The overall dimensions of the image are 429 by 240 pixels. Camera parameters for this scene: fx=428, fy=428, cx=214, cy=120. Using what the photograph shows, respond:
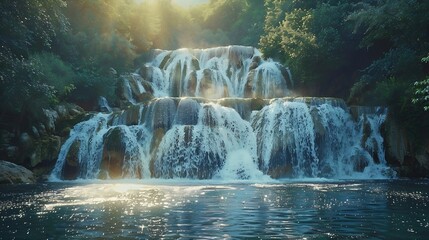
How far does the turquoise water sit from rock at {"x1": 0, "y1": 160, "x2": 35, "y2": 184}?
5.77 metres

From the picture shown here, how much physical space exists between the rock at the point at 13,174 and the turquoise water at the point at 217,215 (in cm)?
577

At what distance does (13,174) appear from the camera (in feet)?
64.1

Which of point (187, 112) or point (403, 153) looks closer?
point (403, 153)

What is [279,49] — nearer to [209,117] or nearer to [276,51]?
[276,51]

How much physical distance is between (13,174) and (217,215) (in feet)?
45.4

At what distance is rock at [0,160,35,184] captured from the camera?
19.0m

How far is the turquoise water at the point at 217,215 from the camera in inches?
294

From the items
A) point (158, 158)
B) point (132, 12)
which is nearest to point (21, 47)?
point (158, 158)

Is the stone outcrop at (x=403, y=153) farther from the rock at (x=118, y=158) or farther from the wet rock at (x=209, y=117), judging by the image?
the rock at (x=118, y=158)

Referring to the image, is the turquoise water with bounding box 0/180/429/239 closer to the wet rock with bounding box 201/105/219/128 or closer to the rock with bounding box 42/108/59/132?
the wet rock with bounding box 201/105/219/128

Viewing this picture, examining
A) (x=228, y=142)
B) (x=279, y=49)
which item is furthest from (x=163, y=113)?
(x=279, y=49)

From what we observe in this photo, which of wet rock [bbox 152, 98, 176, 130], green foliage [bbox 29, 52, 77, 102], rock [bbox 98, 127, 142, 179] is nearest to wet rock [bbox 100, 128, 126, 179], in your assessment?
rock [bbox 98, 127, 142, 179]

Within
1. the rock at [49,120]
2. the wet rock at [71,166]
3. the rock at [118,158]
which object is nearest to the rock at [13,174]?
the wet rock at [71,166]

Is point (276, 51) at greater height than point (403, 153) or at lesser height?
greater
